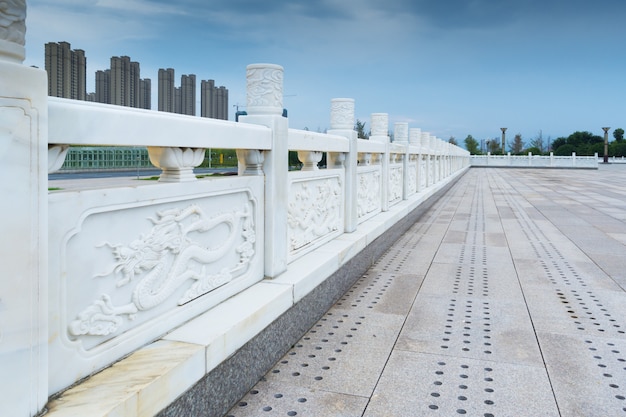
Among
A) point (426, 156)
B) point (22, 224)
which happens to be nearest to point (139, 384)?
point (22, 224)

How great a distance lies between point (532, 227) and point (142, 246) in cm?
793

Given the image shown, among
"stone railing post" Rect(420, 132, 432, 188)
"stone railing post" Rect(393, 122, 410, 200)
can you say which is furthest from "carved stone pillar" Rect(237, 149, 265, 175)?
"stone railing post" Rect(420, 132, 432, 188)

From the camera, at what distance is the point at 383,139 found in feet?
26.7

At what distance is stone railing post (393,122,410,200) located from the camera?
32.2ft

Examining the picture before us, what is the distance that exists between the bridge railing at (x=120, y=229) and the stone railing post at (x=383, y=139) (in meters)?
3.66

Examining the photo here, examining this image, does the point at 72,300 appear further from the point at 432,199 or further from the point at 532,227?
the point at 432,199

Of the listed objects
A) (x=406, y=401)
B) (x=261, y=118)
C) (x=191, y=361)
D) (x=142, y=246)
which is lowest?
(x=406, y=401)

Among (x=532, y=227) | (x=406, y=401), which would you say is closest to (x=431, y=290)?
(x=406, y=401)

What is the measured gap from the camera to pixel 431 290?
490 centimetres

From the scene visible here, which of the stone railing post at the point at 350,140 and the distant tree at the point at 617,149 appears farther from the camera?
the distant tree at the point at 617,149

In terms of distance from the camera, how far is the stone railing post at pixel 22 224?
1.62 meters

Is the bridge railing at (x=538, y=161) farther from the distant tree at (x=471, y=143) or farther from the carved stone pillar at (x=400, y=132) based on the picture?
the carved stone pillar at (x=400, y=132)

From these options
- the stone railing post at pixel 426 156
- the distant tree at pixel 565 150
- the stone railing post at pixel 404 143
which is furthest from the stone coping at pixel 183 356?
the distant tree at pixel 565 150

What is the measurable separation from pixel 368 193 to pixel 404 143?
366cm
